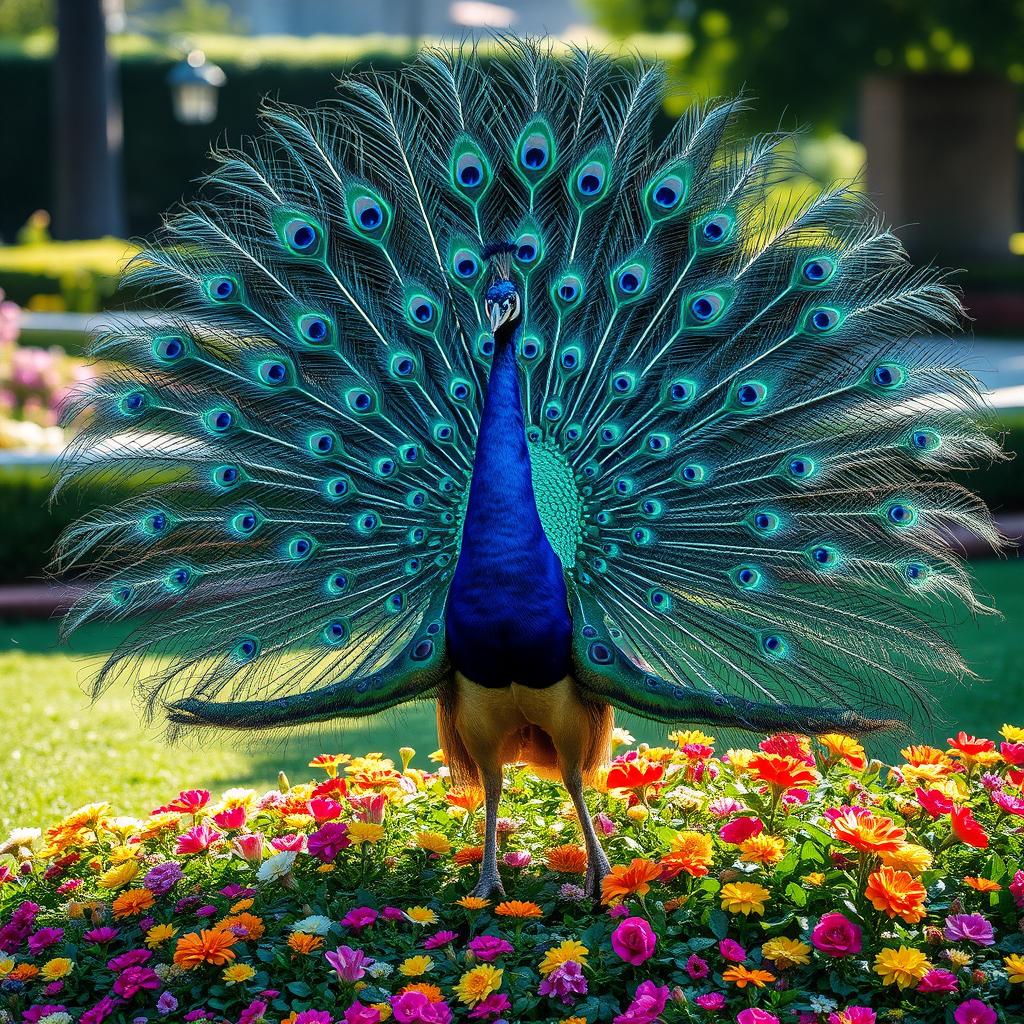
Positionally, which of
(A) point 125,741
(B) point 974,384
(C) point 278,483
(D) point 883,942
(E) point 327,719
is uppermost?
(B) point 974,384

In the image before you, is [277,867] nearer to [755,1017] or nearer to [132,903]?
A: [132,903]

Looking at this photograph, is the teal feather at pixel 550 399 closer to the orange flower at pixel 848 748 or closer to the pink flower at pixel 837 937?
the orange flower at pixel 848 748

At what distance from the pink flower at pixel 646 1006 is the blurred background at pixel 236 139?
1.39 meters

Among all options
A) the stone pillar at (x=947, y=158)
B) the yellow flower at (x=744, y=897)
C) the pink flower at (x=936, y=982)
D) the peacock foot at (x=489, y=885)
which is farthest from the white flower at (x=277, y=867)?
the stone pillar at (x=947, y=158)

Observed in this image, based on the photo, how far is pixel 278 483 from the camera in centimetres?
432

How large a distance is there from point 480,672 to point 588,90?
1796mm

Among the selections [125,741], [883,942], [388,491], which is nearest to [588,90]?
[388,491]

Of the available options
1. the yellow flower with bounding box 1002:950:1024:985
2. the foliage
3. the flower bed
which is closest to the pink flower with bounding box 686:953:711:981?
the flower bed

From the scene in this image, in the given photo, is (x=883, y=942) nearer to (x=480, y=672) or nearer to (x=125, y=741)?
(x=480, y=672)

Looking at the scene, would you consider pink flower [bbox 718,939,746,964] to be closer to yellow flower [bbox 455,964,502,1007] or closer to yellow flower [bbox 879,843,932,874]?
yellow flower [bbox 879,843,932,874]

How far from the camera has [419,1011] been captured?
3262mm

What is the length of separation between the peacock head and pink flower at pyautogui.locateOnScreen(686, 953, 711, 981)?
156cm

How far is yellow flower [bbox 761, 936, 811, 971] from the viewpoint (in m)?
3.44

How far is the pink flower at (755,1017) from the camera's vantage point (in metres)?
3.18
